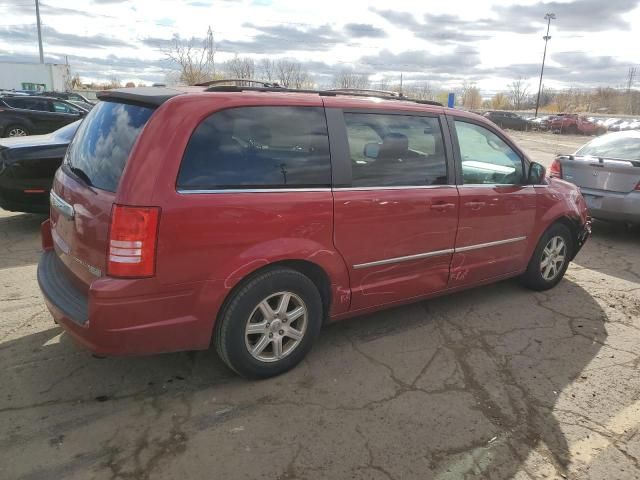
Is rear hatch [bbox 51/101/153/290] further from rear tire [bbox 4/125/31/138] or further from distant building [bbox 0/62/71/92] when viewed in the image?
distant building [bbox 0/62/71/92]

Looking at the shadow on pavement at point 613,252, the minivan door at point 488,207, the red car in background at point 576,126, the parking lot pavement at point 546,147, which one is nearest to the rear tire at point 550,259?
the minivan door at point 488,207

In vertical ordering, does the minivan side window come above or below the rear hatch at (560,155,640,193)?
above

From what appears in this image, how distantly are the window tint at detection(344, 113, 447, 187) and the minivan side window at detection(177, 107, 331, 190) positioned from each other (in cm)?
26

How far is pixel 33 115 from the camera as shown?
557 inches

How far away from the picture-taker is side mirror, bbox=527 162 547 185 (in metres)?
4.47

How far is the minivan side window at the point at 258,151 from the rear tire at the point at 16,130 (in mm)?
13497

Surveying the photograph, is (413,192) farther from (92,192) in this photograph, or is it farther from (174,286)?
(92,192)

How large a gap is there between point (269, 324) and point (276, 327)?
58 mm

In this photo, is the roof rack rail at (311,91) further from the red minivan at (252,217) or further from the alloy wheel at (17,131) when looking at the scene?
the alloy wheel at (17,131)

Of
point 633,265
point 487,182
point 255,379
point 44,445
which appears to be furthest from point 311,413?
point 633,265

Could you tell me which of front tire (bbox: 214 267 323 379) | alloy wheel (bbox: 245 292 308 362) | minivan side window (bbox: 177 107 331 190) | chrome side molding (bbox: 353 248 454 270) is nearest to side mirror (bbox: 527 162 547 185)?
chrome side molding (bbox: 353 248 454 270)

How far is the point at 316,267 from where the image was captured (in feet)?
10.5

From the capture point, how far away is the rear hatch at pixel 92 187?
8.82 feet

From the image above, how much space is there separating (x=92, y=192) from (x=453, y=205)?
2464 millimetres
